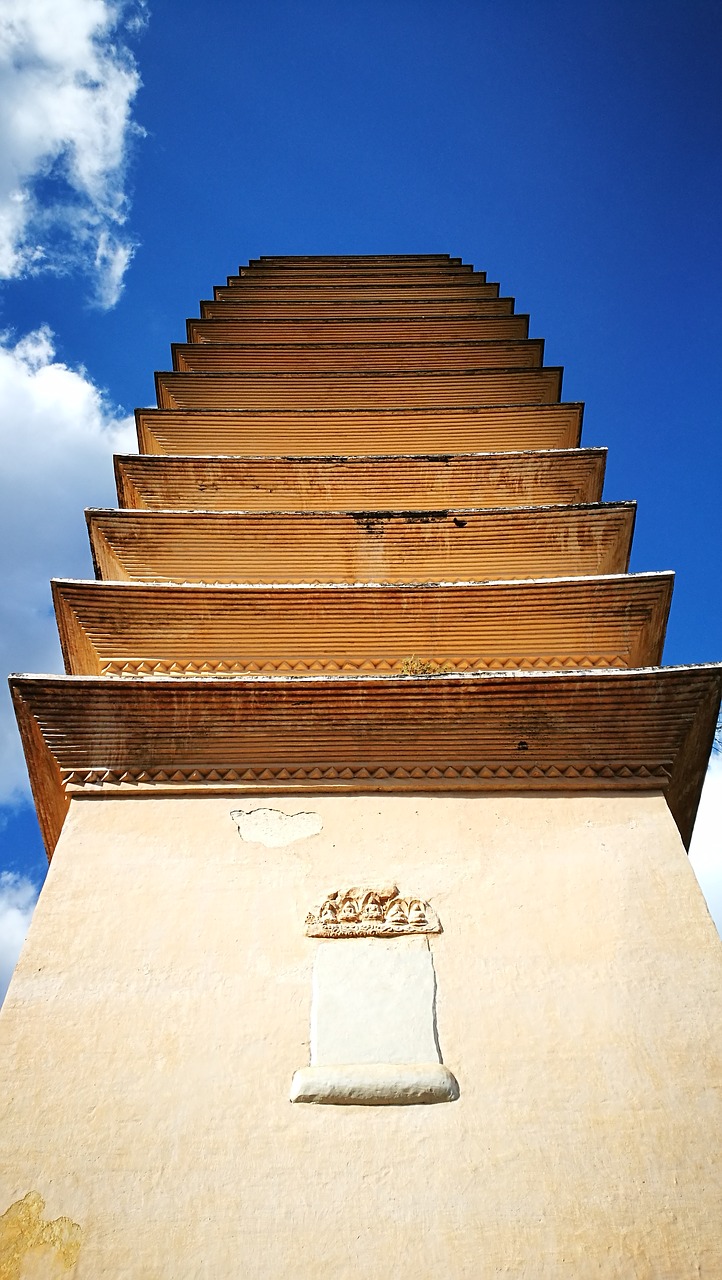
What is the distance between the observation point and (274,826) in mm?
4977

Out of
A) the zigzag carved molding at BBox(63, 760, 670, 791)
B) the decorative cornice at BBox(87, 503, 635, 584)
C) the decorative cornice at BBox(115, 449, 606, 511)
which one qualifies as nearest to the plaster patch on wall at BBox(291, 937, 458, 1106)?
the zigzag carved molding at BBox(63, 760, 670, 791)

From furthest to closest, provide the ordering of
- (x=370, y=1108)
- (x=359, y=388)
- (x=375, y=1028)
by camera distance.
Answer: (x=359, y=388)
(x=375, y=1028)
(x=370, y=1108)

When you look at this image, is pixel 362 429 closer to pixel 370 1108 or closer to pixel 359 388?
pixel 359 388

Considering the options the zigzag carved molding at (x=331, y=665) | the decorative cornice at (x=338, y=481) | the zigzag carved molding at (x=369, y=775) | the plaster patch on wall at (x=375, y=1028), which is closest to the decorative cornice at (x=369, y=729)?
the zigzag carved molding at (x=369, y=775)

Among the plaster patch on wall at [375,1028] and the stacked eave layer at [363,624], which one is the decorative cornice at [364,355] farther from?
the plaster patch on wall at [375,1028]

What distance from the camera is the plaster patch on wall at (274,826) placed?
4.89m

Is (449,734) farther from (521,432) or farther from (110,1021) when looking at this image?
(521,432)

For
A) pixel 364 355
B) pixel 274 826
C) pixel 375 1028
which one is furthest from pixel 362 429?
pixel 375 1028

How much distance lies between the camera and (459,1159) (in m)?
3.62

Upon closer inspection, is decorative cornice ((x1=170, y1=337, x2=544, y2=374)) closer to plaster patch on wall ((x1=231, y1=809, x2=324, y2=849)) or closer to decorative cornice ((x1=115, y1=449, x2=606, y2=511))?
decorative cornice ((x1=115, y1=449, x2=606, y2=511))

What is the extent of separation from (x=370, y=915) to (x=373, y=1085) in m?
0.83

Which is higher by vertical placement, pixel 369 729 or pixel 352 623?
pixel 352 623

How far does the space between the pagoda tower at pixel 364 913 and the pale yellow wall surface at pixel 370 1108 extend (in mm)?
12

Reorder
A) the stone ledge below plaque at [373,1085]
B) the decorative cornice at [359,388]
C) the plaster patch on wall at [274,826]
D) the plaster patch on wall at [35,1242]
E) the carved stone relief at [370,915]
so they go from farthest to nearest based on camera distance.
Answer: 1. the decorative cornice at [359,388]
2. the plaster patch on wall at [274,826]
3. the carved stone relief at [370,915]
4. the stone ledge below plaque at [373,1085]
5. the plaster patch on wall at [35,1242]
